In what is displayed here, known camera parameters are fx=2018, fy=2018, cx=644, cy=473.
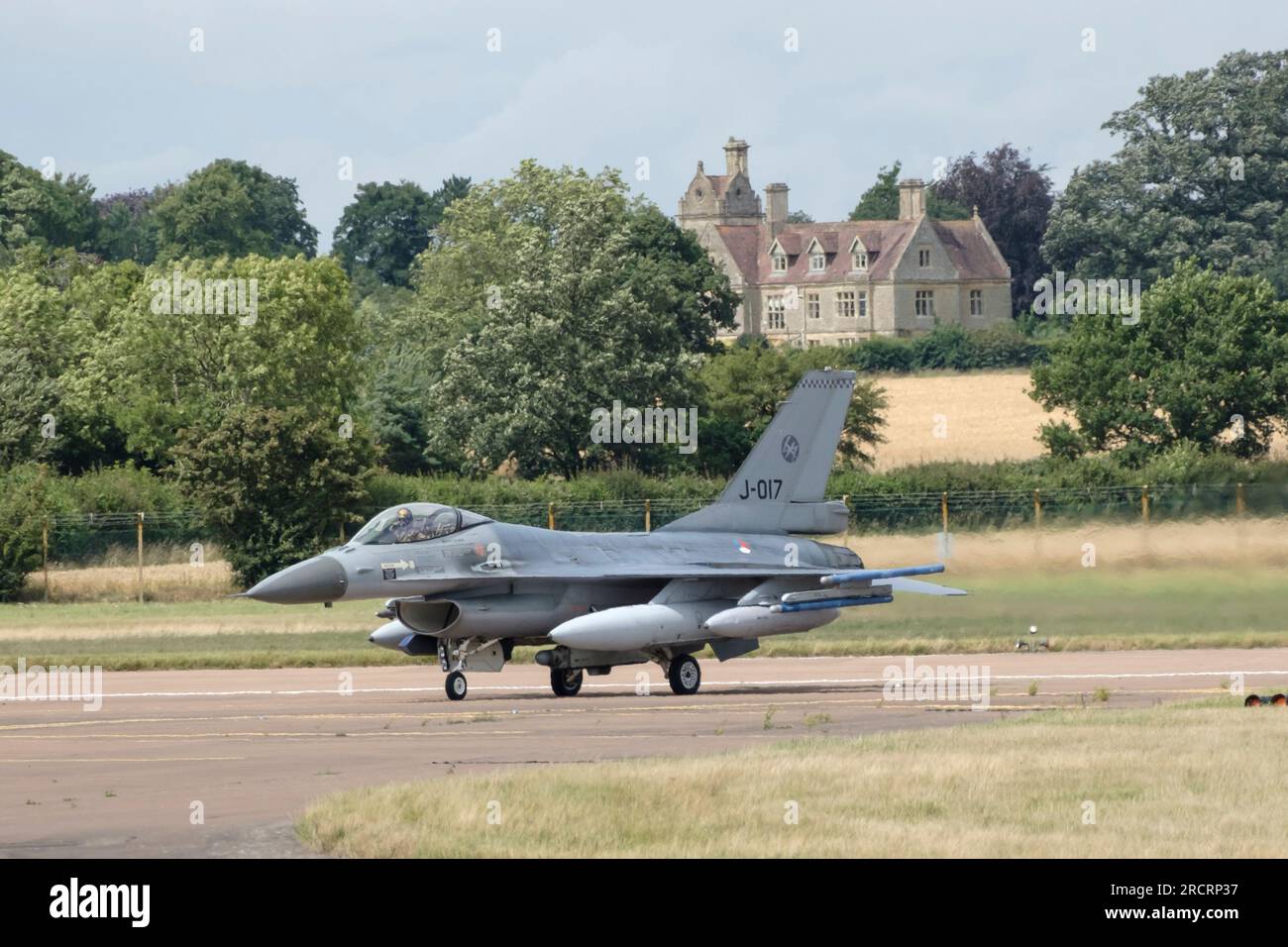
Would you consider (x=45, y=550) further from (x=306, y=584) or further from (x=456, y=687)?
(x=306, y=584)

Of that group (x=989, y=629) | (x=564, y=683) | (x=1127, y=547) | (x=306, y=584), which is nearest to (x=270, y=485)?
(x=989, y=629)

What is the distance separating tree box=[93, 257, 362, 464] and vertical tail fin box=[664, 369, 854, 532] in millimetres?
33715

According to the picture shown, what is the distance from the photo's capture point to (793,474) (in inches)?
1102

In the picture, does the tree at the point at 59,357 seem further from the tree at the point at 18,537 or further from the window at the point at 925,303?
the window at the point at 925,303

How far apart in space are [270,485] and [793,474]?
20.2m

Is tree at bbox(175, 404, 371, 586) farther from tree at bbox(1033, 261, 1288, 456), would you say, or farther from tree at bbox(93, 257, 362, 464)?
tree at bbox(1033, 261, 1288, 456)

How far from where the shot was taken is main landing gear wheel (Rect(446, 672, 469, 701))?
24.4 metres

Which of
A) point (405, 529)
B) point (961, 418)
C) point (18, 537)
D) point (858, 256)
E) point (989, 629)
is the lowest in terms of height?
point (989, 629)

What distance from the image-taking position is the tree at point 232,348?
2447 inches

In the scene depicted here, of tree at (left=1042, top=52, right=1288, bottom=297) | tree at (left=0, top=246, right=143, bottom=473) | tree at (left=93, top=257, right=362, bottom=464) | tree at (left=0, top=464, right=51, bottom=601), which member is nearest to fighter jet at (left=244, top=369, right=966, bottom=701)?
tree at (left=0, top=464, right=51, bottom=601)

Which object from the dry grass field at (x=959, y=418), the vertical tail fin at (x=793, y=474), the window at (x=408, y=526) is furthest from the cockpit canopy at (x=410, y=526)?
the dry grass field at (x=959, y=418)

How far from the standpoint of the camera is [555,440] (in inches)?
2350

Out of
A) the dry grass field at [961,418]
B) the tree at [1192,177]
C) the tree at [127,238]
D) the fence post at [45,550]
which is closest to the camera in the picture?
the fence post at [45,550]

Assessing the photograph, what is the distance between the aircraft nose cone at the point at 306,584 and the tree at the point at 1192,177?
81.9 meters
